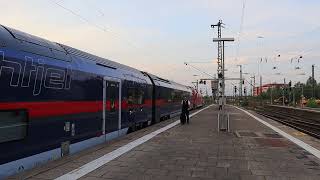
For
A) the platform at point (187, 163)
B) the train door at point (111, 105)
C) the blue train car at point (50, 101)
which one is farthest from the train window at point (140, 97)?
the platform at point (187, 163)

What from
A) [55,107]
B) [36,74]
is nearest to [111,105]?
[55,107]

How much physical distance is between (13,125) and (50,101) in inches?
64.1

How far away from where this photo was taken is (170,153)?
519 inches

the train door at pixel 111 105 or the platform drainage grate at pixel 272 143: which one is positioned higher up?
the train door at pixel 111 105

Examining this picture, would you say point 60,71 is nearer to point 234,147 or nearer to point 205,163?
point 205,163

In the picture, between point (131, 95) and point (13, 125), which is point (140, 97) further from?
point (13, 125)

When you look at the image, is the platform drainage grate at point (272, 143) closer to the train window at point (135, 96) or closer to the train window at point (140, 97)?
the train window at point (135, 96)

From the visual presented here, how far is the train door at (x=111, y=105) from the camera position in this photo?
15219 millimetres

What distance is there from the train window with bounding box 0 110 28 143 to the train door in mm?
5661

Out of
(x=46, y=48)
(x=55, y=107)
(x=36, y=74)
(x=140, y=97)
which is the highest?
(x=46, y=48)

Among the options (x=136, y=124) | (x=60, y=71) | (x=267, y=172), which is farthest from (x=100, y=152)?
(x=136, y=124)

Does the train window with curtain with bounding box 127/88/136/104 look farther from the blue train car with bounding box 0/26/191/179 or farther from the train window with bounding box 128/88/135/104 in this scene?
the blue train car with bounding box 0/26/191/179

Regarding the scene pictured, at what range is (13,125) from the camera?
909cm

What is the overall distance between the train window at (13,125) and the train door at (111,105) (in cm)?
566
